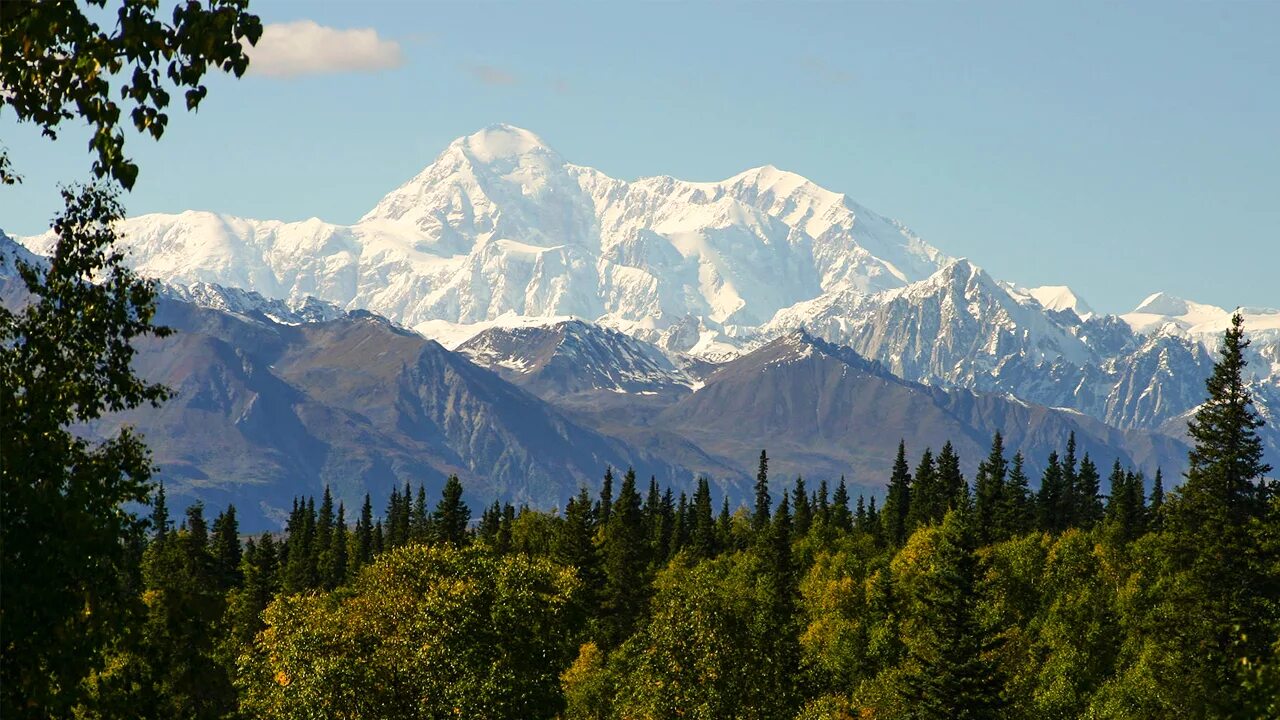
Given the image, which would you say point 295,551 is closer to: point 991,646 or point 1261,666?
point 991,646

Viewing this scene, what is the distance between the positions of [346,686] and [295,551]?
140480 mm

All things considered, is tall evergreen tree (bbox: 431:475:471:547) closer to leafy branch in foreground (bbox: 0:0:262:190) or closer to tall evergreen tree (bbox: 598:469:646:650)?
tall evergreen tree (bbox: 598:469:646:650)

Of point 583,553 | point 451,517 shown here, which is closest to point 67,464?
point 583,553

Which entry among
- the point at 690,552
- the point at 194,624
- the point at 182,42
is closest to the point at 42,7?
the point at 182,42

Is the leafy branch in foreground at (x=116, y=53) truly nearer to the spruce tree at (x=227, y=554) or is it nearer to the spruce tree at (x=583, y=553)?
the spruce tree at (x=583, y=553)

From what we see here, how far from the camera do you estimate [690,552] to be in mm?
196375

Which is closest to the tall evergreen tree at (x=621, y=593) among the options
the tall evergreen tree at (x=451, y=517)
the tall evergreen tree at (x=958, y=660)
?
the tall evergreen tree at (x=451, y=517)

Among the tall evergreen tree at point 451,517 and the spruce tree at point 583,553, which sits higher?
the tall evergreen tree at point 451,517

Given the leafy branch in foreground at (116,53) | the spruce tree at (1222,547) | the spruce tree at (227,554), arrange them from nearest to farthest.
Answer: the leafy branch in foreground at (116,53), the spruce tree at (1222,547), the spruce tree at (227,554)

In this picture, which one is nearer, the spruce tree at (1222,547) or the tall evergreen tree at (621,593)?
the spruce tree at (1222,547)

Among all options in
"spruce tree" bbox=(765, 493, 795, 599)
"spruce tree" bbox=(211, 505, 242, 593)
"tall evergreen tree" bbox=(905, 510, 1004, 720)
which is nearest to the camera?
"tall evergreen tree" bbox=(905, 510, 1004, 720)

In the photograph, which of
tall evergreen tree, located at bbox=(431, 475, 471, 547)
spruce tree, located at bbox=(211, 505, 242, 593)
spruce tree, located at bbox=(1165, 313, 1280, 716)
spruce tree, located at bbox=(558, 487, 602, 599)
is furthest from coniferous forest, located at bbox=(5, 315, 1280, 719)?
tall evergreen tree, located at bbox=(431, 475, 471, 547)

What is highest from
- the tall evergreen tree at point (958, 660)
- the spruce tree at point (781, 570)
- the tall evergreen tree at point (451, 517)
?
the tall evergreen tree at point (451, 517)

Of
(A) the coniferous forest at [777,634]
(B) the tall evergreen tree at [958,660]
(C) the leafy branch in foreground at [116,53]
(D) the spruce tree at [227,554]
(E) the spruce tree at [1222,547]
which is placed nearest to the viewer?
(C) the leafy branch in foreground at [116,53]
